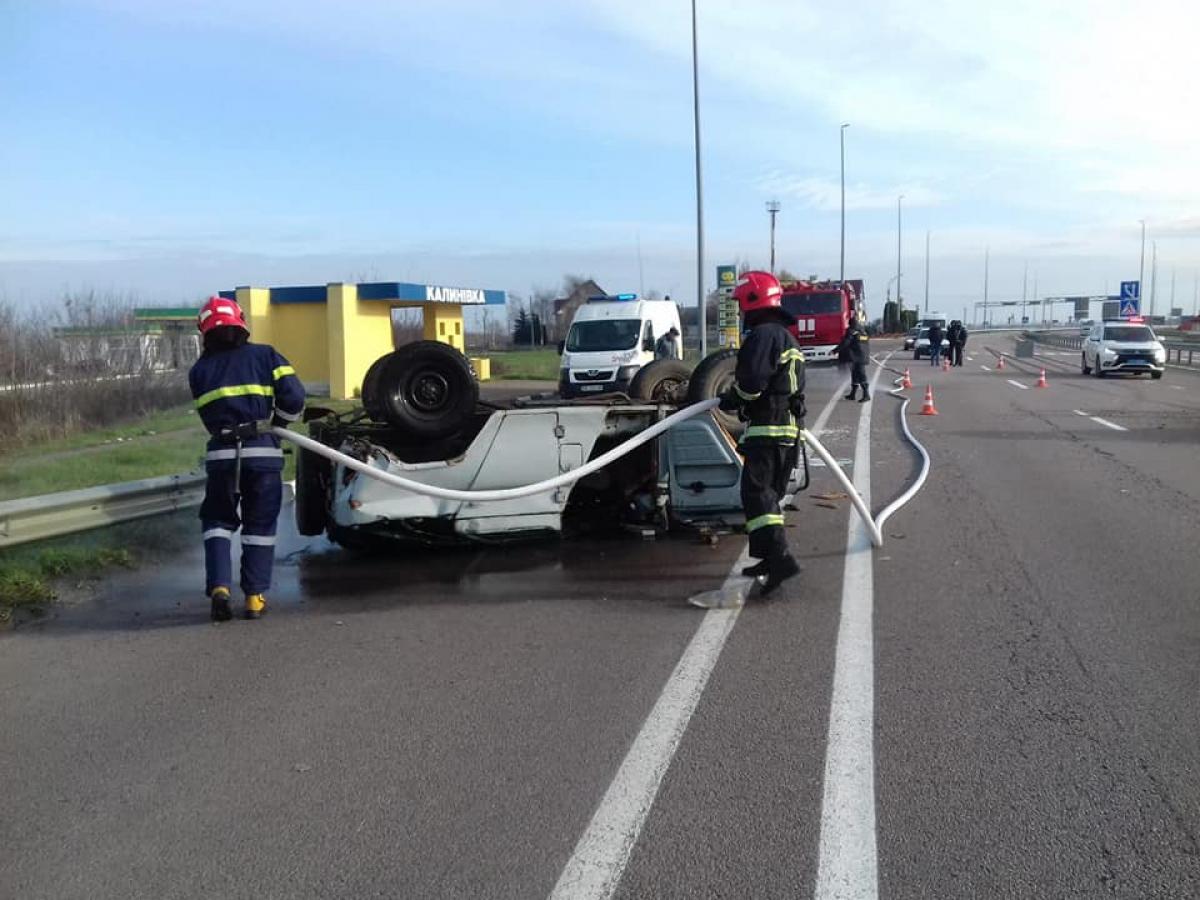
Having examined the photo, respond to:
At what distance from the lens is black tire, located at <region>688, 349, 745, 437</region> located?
902cm

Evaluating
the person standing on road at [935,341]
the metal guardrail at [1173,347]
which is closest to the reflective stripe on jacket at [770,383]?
the metal guardrail at [1173,347]

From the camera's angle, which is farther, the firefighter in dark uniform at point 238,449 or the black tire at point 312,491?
the black tire at point 312,491

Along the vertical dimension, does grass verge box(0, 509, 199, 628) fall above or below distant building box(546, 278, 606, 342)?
below

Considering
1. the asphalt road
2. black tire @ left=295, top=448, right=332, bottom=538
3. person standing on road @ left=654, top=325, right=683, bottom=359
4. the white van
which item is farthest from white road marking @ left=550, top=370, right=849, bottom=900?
person standing on road @ left=654, top=325, right=683, bottom=359

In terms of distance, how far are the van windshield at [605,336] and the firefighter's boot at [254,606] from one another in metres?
18.5

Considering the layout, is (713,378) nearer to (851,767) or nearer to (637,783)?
(851,767)

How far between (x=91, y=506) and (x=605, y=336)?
58.9 feet

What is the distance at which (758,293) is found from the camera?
7.00 metres

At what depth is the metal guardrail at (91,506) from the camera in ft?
23.2

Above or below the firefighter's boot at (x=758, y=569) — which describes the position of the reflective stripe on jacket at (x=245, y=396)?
above

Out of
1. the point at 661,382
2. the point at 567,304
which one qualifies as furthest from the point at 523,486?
the point at 567,304

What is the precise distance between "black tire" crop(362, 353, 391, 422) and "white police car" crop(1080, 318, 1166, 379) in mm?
28307

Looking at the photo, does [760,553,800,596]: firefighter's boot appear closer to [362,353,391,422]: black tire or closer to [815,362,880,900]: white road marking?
[815,362,880,900]: white road marking

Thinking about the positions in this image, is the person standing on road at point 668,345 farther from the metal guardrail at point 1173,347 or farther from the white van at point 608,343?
the metal guardrail at point 1173,347
